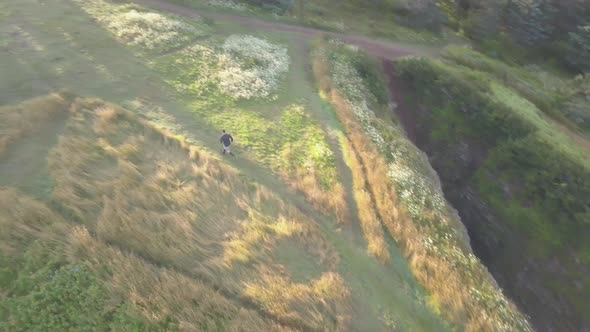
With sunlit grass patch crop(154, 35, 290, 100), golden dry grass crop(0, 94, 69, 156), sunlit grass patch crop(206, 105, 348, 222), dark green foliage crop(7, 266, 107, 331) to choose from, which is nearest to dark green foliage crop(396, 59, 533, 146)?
sunlit grass patch crop(154, 35, 290, 100)

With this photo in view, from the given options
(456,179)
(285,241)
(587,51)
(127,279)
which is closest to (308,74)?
(456,179)

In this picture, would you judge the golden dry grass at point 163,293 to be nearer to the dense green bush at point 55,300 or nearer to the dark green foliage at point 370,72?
the dense green bush at point 55,300

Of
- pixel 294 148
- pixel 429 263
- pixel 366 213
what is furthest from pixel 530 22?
pixel 429 263

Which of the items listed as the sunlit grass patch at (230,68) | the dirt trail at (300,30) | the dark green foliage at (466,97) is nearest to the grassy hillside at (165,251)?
the sunlit grass patch at (230,68)

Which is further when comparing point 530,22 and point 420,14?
point 420,14

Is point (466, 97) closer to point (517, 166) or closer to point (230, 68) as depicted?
point (517, 166)

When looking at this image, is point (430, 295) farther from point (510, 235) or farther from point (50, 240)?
point (50, 240)

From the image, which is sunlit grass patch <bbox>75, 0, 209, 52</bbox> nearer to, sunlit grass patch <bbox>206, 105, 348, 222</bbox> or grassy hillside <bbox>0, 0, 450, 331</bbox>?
grassy hillside <bbox>0, 0, 450, 331</bbox>
